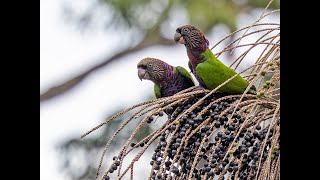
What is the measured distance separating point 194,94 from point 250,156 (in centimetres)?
16

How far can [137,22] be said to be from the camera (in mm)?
4008

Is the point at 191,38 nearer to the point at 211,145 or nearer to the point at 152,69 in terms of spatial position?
the point at 152,69

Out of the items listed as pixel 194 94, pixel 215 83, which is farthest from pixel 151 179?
pixel 215 83

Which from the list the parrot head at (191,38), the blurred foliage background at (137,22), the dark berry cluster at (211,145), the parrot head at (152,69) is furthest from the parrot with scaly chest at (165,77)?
the blurred foliage background at (137,22)

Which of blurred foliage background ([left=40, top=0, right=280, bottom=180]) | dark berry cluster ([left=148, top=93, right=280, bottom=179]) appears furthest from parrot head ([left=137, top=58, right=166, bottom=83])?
blurred foliage background ([left=40, top=0, right=280, bottom=180])

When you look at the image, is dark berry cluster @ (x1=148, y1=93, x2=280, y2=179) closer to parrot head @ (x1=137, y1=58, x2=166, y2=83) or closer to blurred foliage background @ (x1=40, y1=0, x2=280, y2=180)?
parrot head @ (x1=137, y1=58, x2=166, y2=83)

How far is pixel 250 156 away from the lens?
1.17 meters

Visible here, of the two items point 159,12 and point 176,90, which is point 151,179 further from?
point 159,12

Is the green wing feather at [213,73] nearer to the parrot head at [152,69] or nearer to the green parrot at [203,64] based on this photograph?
the green parrot at [203,64]

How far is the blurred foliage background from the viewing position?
3859 millimetres
